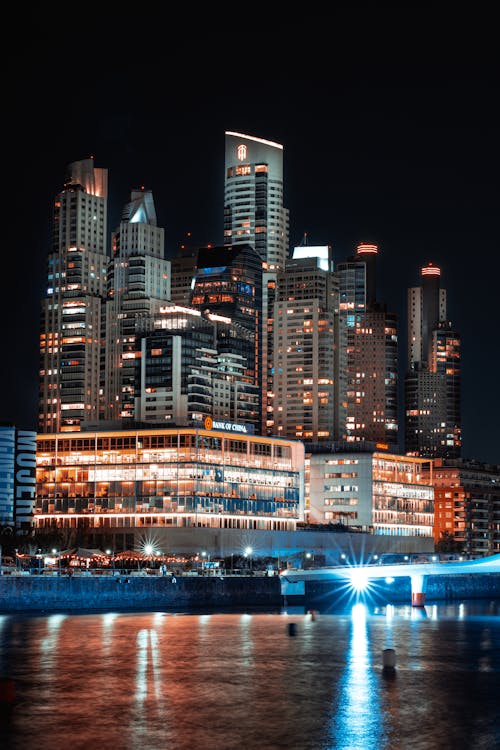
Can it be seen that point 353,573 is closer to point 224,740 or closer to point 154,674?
point 154,674

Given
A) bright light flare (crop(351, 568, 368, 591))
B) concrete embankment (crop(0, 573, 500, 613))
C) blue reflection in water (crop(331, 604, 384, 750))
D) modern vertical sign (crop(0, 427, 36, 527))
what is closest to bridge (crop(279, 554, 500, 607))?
bright light flare (crop(351, 568, 368, 591))

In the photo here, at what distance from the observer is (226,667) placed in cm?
8194

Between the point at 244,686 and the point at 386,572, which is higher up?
the point at 386,572

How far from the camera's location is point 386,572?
152 metres

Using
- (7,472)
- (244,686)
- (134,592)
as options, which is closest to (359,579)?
(134,592)

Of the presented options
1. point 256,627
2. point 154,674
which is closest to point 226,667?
point 154,674

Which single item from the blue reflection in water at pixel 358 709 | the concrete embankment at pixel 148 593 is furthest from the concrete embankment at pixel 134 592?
the blue reflection in water at pixel 358 709

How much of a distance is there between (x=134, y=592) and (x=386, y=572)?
32.4m

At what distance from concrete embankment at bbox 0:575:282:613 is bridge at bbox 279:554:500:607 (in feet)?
9.74

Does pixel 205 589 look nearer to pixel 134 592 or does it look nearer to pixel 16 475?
pixel 134 592

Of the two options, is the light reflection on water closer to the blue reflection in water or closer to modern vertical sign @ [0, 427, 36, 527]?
the blue reflection in water

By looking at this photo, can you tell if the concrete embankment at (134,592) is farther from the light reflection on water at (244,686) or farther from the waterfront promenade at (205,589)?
the light reflection on water at (244,686)

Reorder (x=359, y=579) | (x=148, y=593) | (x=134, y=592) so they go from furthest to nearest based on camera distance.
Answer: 1. (x=359, y=579)
2. (x=148, y=593)
3. (x=134, y=592)

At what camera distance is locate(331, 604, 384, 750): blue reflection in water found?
5681cm
